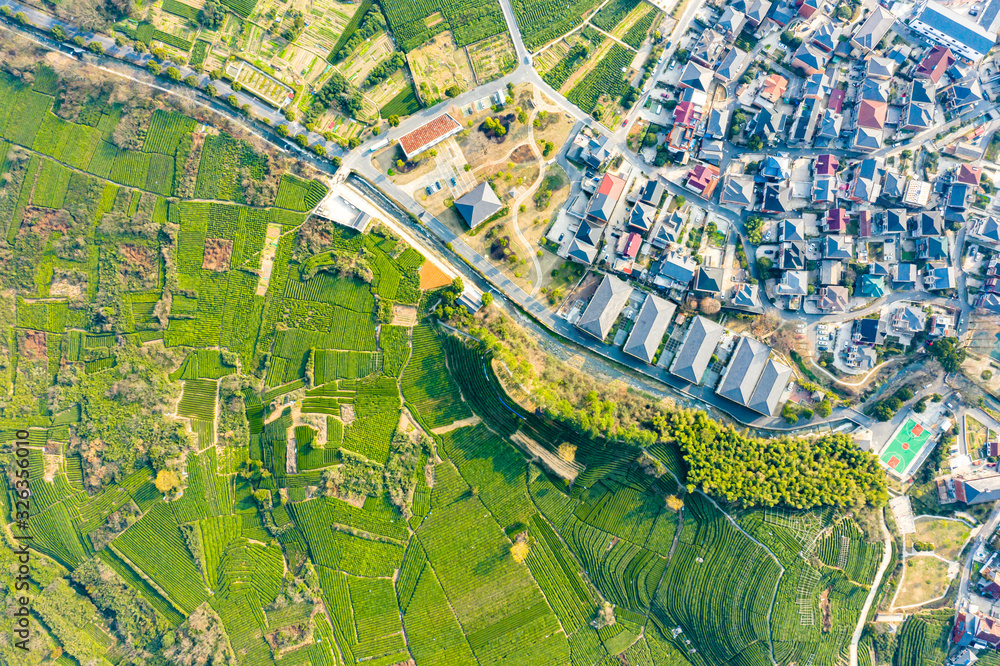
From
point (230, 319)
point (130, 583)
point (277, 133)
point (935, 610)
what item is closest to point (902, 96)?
point (935, 610)

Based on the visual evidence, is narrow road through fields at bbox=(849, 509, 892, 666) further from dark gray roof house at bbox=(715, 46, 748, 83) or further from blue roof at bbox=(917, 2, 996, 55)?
blue roof at bbox=(917, 2, 996, 55)

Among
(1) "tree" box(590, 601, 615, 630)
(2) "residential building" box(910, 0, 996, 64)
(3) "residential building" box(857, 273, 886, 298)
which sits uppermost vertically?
(2) "residential building" box(910, 0, 996, 64)

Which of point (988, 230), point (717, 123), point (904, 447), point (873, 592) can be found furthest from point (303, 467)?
point (988, 230)

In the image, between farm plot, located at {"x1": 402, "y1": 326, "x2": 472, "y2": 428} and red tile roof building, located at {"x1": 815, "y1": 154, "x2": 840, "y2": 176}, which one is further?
farm plot, located at {"x1": 402, "y1": 326, "x2": 472, "y2": 428}

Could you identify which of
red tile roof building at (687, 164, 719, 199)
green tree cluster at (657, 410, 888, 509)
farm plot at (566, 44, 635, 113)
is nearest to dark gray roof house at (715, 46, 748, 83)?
farm plot at (566, 44, 635, 113)

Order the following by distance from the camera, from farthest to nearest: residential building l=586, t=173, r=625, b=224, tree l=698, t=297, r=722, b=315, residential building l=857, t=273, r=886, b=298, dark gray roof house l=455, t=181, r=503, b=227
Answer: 1. dark gray roof house l=455, t=181, r=503, b=227
2. residential building l=586, t=173, r=625, b=224
3. residential building l=857, t=273, r=886, b=298
4. tree l=698, t=297, r=722, b=315

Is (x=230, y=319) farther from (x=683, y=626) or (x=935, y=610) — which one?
(x=935, y=610)
